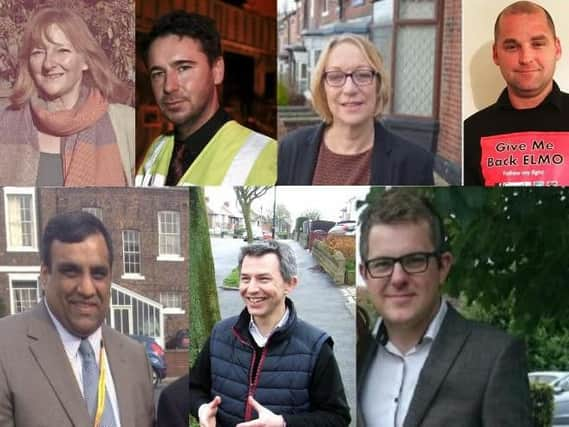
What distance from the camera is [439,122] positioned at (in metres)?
3.85

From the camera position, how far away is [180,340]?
3.96m

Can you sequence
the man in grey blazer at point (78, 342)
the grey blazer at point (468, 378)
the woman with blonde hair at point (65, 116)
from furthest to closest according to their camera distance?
the woman with blonde hair at point (65, 116)
the man in grey blazer at point (78, 342)
the grey blazer at point (468, 378)

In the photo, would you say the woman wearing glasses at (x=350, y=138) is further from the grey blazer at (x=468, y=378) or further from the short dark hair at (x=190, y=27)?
the grey blazer at (x=468, y=378)

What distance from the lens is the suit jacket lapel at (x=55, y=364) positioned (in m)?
3.84

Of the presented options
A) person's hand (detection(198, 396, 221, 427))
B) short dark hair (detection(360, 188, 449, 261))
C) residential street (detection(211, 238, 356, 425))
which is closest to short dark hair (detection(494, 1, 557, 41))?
short dark hair (detection(360, 188, 449, 261))

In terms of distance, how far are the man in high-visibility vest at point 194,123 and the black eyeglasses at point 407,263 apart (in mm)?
673

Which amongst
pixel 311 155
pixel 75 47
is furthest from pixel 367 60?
pixel 75 47

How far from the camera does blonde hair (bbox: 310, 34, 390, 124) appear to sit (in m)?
3.82

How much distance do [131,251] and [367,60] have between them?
1.48 metres

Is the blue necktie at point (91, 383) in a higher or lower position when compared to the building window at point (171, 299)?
lower

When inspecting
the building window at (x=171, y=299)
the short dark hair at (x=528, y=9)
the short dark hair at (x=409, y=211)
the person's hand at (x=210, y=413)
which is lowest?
the person's hand at (x=210, y=413)

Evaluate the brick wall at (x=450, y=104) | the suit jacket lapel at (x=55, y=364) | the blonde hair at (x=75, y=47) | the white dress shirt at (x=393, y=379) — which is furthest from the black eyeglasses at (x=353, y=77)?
the suit jacket lapel at (x=55, y=364)

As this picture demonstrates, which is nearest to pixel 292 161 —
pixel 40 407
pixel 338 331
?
pixel 338 331

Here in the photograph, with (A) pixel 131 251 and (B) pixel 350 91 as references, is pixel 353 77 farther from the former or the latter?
(A) pixel 131 251
